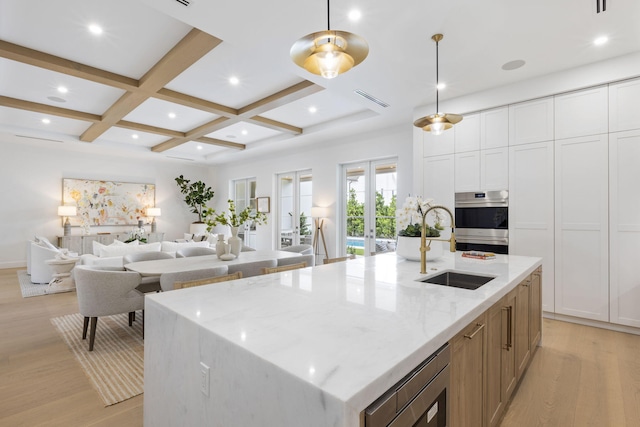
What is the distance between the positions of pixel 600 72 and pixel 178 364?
15.3 feet

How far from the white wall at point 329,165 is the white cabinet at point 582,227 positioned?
89.0 inches

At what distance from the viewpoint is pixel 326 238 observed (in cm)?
681

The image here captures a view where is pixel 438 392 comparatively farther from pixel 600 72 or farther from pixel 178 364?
pixel 600 72

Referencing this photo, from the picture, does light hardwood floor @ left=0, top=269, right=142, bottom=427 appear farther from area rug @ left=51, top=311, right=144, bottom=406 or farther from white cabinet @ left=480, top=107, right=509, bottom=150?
white cabinet @ left=480, top=107, right=509, bottom=150

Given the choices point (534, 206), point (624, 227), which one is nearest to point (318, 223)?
point (534, 206)

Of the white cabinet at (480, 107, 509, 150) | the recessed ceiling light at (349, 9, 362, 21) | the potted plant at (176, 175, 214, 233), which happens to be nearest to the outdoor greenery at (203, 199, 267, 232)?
the recessed ceiling light at (349, 9, 362, 21)

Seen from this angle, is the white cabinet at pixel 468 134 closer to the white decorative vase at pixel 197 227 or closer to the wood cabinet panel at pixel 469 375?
the wood cabinet panel at pixel 469 375

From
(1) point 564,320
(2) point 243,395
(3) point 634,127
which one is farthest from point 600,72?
(2) point 243,395

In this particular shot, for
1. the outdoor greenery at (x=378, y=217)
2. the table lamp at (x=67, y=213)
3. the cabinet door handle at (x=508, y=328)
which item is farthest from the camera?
the table lamp at (x=67, y=213)

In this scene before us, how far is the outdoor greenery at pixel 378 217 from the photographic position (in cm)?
587

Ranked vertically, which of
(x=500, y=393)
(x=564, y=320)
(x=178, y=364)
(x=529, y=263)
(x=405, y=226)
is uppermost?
(x=405, y=226)

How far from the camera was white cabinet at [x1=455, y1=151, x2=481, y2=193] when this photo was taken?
13.8ft

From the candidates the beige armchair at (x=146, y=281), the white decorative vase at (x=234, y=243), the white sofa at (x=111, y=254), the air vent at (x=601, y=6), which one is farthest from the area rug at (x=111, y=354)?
the air vent at (x=601, y=6)

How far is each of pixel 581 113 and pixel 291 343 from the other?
421cm
